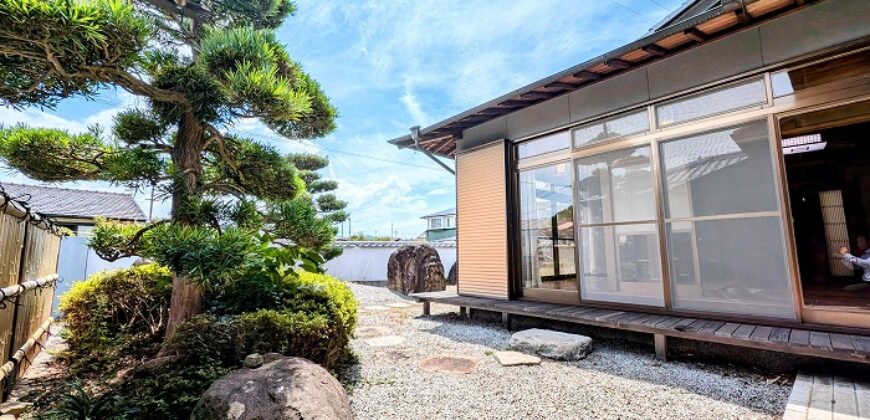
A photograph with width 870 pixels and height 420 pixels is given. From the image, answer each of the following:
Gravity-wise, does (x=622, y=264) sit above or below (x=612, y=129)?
below

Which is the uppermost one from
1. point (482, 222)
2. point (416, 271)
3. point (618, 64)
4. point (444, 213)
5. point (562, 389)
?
point (444, 213)

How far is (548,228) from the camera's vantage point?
15.9 ft

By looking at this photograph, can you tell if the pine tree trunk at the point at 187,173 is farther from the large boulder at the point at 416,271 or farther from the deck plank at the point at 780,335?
the large boulder at the point at 416,271

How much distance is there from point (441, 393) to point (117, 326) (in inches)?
136

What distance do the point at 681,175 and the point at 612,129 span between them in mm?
933

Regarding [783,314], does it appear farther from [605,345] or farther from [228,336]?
[228,336]

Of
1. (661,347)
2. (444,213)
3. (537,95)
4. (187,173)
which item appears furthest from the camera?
(444,213)

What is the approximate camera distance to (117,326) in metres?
3.61

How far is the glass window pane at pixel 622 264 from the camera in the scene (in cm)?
380

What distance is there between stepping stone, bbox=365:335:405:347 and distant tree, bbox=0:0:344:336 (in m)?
1.65

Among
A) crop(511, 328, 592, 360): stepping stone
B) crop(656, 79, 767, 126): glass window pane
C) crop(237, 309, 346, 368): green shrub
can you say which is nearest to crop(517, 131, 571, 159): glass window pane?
crop(656, 79, 767, 126): glass window pane

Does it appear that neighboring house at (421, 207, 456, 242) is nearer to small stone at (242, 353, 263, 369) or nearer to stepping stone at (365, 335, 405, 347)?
stepping stone at (365, 335, 405, 347)

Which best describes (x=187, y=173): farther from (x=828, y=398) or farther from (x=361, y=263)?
(x=361, y=263)

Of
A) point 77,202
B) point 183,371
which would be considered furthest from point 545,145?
point 77,202
